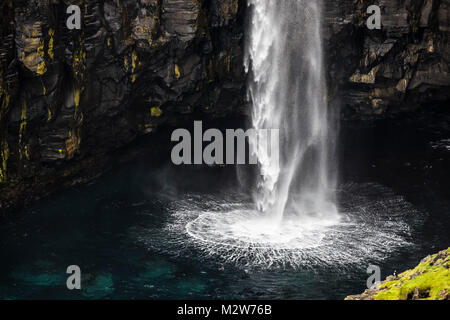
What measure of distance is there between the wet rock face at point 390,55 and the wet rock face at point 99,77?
1016 centimetres

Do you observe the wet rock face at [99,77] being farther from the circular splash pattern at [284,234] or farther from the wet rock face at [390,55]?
the circular splash pattern at [284,234]

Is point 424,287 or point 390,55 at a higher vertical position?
point 390,55

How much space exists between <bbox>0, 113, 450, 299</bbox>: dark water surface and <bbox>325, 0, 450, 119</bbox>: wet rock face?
3.85 metres

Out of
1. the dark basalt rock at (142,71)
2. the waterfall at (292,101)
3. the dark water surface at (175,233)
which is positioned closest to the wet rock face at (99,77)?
the dark basalt rock at (142,71)

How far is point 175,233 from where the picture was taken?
47.5 m

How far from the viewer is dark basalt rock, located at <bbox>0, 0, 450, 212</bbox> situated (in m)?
47.4

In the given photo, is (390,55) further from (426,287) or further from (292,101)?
(426,287)

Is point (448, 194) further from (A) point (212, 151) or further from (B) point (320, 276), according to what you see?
(A) point (212, 151)

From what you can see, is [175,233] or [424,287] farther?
[175,233]

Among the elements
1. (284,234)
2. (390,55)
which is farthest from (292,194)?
(390,55)

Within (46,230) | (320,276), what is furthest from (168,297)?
(46,230)

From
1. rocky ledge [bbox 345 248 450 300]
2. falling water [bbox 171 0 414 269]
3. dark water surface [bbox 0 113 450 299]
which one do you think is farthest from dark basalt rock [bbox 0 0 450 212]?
rocky ledge [bbox 345 248 450 300]

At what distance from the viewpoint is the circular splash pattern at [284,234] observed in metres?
43.5

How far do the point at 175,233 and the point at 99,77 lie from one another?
16.1 meters
